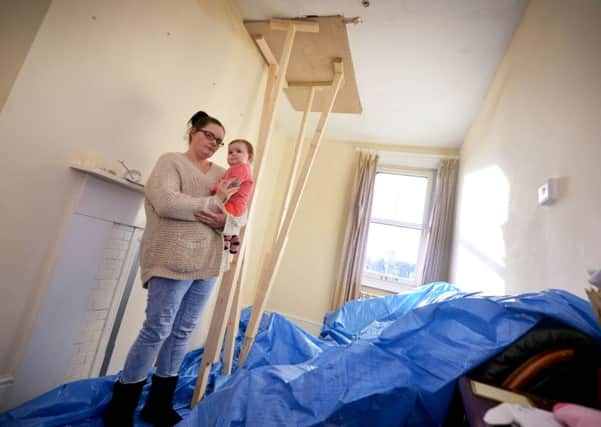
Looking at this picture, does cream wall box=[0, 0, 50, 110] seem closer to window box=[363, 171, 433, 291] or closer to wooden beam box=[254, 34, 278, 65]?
wooden beam box=[254, 34, 278, 65]

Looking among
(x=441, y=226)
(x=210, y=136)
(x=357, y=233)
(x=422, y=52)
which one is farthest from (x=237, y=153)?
(x=441, y=226)

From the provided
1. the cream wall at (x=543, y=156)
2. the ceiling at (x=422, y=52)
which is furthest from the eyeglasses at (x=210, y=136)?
the cream wall at (x=543, y=156)

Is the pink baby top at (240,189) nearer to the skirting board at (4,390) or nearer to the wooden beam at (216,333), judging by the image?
the wooden beam at (216,333)

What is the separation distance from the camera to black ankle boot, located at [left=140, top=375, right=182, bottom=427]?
3.40 feet

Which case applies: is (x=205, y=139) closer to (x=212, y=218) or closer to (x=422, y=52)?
(x=212, y=218)

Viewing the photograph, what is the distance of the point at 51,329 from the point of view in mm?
1043

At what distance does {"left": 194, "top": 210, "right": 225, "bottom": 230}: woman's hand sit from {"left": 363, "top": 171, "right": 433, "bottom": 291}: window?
2.41 meters

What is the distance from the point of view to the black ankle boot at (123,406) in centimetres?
94

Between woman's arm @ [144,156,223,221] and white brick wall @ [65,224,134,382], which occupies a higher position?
woman's arm @ [144,156,223,221]

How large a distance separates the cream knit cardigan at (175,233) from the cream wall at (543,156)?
126 centimetres

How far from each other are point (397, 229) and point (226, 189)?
8.79 feet

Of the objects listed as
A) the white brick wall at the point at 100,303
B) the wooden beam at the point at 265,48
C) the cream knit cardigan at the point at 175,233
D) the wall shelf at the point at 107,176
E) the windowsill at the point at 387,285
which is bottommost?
the white brick wall at the point at 100,303

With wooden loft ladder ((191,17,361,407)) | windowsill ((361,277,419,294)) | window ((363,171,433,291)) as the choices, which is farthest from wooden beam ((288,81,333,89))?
windowsill ((361,277,419,294))

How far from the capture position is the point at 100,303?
123 centimetres
